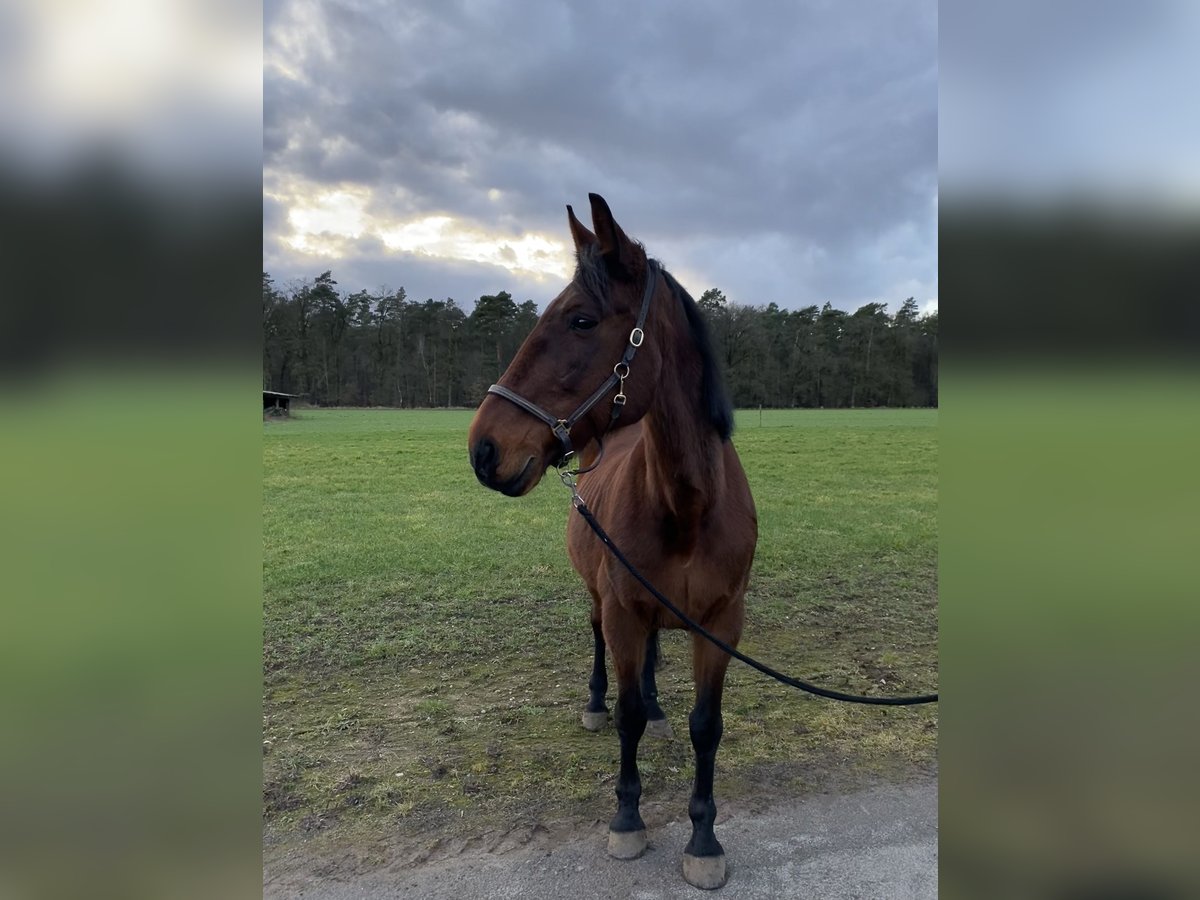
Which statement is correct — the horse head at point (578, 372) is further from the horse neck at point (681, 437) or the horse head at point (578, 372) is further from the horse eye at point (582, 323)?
the horse neck at point (681, 437)

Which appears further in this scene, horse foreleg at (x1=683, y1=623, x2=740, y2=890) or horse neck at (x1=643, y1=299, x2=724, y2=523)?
horse foreleg at (x1=683, y1=623, x2=740, y2=890)

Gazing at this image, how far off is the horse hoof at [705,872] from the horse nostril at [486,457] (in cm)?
205

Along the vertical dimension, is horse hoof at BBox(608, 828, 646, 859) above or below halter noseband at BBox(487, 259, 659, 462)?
below

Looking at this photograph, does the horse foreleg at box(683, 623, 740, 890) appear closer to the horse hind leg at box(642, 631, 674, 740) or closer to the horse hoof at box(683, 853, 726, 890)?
the horse hoof at box(683, 853, 726, 890)

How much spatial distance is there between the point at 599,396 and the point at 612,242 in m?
0.61

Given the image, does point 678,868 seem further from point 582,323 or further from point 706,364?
point 582,323

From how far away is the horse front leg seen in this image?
118 inches

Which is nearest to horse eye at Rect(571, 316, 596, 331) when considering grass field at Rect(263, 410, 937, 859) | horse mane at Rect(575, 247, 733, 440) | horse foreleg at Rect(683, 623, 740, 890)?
horse mane at Rect(575, 247, 733, 440)

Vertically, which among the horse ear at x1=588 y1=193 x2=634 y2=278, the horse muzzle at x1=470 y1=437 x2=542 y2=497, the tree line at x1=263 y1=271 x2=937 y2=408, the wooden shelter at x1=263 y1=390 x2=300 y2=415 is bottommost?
the horse muzzle at x1=470 y1=437 x2=542 y2=497

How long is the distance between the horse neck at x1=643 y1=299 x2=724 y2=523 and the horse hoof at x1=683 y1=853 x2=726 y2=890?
1.54 metres
